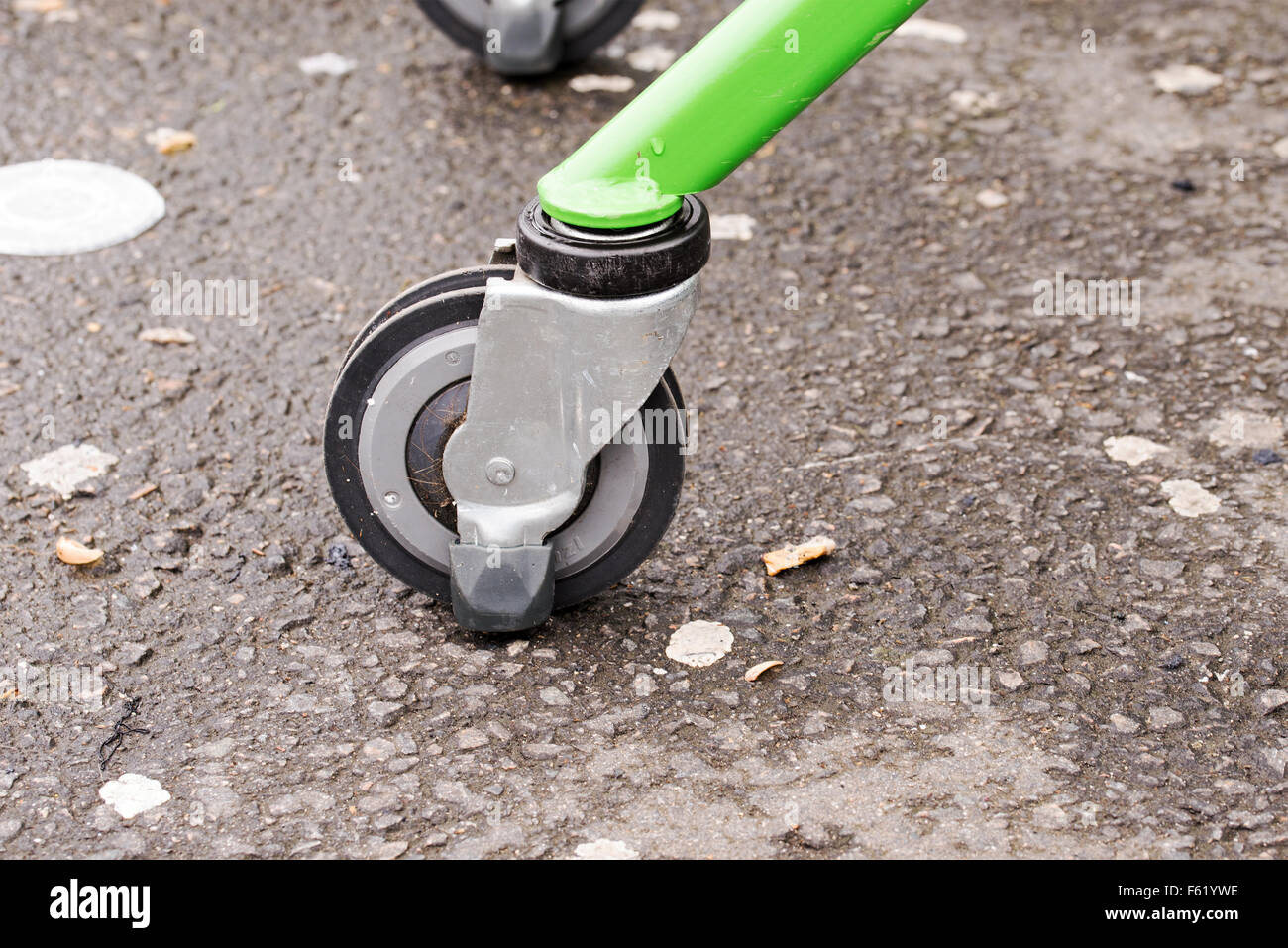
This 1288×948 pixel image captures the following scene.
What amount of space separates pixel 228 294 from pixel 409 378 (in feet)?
3.98

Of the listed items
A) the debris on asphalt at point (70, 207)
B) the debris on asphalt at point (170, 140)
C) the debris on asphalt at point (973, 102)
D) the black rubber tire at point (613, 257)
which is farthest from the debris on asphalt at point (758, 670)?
the debris on asphalt at point (170, 140)

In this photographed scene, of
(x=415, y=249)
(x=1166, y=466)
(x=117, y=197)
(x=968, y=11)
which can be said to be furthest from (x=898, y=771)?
(x=968, y=11)

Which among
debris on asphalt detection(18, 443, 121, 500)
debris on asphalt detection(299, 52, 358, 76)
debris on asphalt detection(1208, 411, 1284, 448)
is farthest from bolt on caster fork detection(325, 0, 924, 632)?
debris on asphalt detection(299, 52, 358, 76)

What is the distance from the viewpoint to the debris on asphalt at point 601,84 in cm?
379

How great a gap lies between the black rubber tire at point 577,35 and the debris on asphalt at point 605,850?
8.18ft

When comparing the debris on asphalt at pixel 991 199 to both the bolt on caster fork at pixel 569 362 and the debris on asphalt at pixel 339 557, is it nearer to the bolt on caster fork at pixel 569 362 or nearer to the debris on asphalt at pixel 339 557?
the bolt on caster fork at pixel 569 362

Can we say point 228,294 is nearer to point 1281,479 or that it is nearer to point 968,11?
point 1281,479

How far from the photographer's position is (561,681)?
6.84 feet

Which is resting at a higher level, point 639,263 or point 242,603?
point 639,263

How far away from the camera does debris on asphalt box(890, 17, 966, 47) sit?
13.3 feet

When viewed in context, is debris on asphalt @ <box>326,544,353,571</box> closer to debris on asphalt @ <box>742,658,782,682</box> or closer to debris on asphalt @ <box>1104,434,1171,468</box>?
debris on asphalt @ <box>742,658,782,682</box>

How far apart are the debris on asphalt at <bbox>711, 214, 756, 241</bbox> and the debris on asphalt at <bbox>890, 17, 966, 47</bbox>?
109cm

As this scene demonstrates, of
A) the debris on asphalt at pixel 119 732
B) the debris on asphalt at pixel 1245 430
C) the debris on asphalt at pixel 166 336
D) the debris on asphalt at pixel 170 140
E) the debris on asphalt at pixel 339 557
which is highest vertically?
the debris on asphalt at pixel 1245 430

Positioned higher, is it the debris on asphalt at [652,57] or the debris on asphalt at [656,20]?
the debris on asphalt at [656,20]
